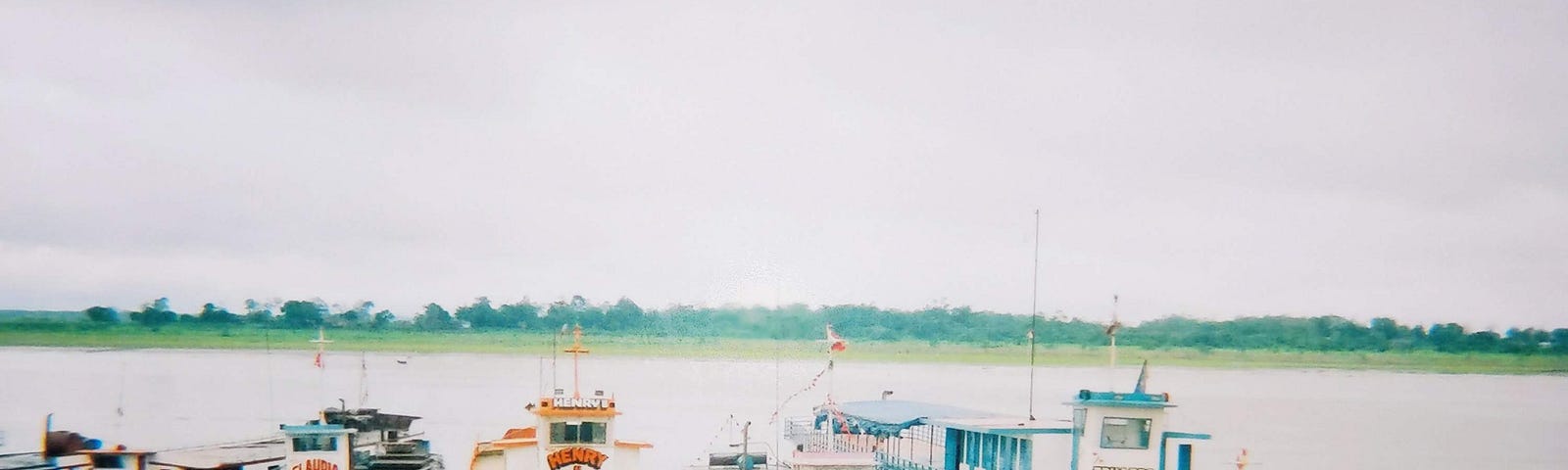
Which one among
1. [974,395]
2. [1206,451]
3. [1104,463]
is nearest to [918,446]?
[1104,463]

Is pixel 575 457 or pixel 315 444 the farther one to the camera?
pixel 315 444

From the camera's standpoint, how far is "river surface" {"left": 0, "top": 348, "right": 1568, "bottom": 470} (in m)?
18.8

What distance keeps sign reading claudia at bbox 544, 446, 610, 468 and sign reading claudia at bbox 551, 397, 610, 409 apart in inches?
15.1

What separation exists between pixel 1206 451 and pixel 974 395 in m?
6.09

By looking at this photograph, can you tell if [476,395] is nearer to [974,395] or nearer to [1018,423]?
[974,395]

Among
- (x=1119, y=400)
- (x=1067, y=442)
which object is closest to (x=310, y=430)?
(x=1067, y=442)

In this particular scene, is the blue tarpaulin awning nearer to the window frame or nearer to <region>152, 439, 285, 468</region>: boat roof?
the window frame

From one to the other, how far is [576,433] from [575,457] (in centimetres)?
22

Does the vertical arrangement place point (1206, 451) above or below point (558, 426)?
below

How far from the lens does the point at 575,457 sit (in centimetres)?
969

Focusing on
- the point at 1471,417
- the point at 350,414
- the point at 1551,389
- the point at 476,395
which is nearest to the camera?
the point at 350,414

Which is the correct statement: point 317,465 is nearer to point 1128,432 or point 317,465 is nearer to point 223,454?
point 223,454

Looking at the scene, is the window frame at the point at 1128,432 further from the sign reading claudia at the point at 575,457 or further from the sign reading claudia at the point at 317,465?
the sign reading claudia at the point at 317,465

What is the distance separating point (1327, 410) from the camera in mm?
28422
